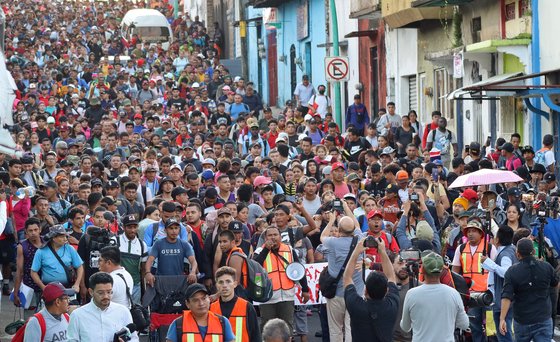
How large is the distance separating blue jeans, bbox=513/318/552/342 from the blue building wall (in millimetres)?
26798

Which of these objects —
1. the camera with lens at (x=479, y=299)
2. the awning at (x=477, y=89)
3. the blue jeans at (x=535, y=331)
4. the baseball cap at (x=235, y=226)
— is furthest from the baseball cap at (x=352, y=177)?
the blue jeans at (x=535, y=331)

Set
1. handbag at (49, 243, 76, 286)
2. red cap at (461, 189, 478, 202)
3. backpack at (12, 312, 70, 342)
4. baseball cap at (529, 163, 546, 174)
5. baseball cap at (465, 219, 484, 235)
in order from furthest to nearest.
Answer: baseball cap at (529, 163, 546, 174) < red cap at (461, 189, 478, 202) < handbag at (49, 243, 76, 286) < baseball cap at (465, 219, 484, 235) < backpack at (12, 312, 70, 342)

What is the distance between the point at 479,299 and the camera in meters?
13.7

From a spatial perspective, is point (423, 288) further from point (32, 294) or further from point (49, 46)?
point (49, 46)

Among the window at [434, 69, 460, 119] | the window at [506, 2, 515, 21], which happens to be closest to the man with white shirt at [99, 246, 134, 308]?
the window at [506, 2, 515, 21]

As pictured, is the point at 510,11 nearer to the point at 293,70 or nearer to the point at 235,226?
the point at 235,226

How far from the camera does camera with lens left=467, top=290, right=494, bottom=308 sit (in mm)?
13422

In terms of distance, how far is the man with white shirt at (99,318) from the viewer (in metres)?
11.4

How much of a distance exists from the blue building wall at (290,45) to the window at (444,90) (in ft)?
28.8

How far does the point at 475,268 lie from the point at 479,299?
132 cm

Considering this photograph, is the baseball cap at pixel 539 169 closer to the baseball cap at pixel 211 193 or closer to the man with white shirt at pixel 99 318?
the baseball cap at pixel 211 193

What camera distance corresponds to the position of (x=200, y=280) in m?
16.0

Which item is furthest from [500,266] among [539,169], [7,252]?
[7,252]

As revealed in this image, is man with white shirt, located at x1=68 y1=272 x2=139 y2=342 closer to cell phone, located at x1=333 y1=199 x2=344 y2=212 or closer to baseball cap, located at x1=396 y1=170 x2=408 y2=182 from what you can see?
cell phone, located at x1=333 y1=199 x2=344 y2=212
